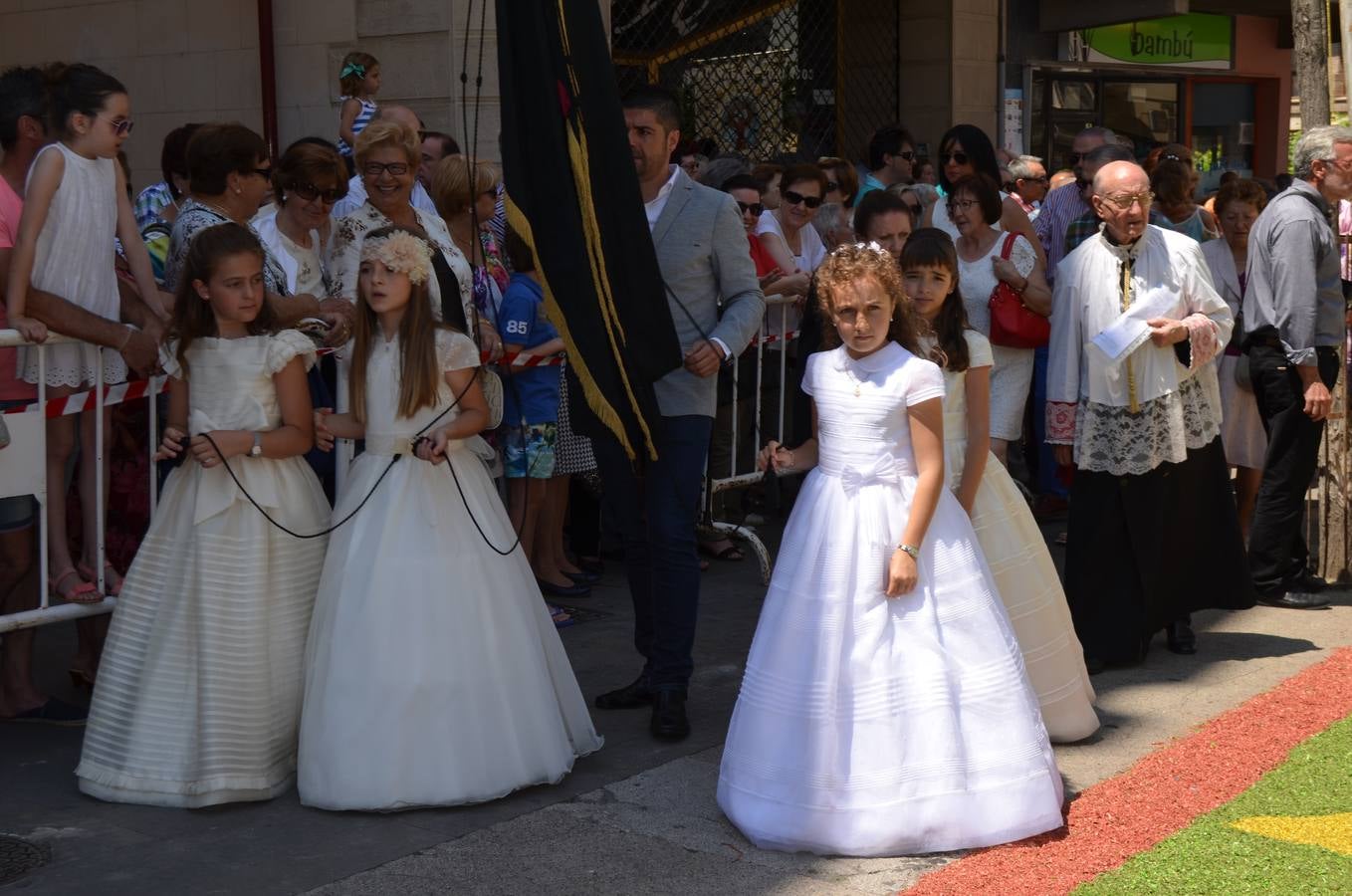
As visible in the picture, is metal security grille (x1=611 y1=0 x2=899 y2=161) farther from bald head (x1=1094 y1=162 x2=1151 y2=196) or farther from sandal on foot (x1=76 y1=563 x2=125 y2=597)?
sandal on foot (x1=76 y1=563 x2=125 y2=597)

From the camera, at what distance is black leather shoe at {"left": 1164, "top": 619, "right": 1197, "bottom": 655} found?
6.90 metres

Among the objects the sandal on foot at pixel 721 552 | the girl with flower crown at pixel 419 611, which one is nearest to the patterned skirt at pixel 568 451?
the sandal on foot at pixel 721 552

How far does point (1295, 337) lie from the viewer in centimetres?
741

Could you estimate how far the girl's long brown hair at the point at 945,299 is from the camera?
17.9ft

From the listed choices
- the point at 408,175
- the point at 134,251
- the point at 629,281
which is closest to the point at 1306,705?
the point at 629,281

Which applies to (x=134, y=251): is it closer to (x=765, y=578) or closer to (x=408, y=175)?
(x=408, y=175)

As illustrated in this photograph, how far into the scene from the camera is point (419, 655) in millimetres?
4906

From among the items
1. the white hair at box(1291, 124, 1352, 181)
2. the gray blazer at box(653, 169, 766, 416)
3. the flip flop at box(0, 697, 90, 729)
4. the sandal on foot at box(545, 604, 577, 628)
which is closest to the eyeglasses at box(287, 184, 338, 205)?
the gray blazer at box(653, 169, 766, 416)

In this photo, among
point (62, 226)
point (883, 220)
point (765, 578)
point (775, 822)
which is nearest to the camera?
point (775, 822)

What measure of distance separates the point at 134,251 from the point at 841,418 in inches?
107

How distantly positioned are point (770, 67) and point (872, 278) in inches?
374

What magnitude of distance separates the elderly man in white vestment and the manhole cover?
3.99 meters

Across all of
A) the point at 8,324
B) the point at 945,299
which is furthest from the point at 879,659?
the point at 8,324

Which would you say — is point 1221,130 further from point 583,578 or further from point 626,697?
point 626,697
